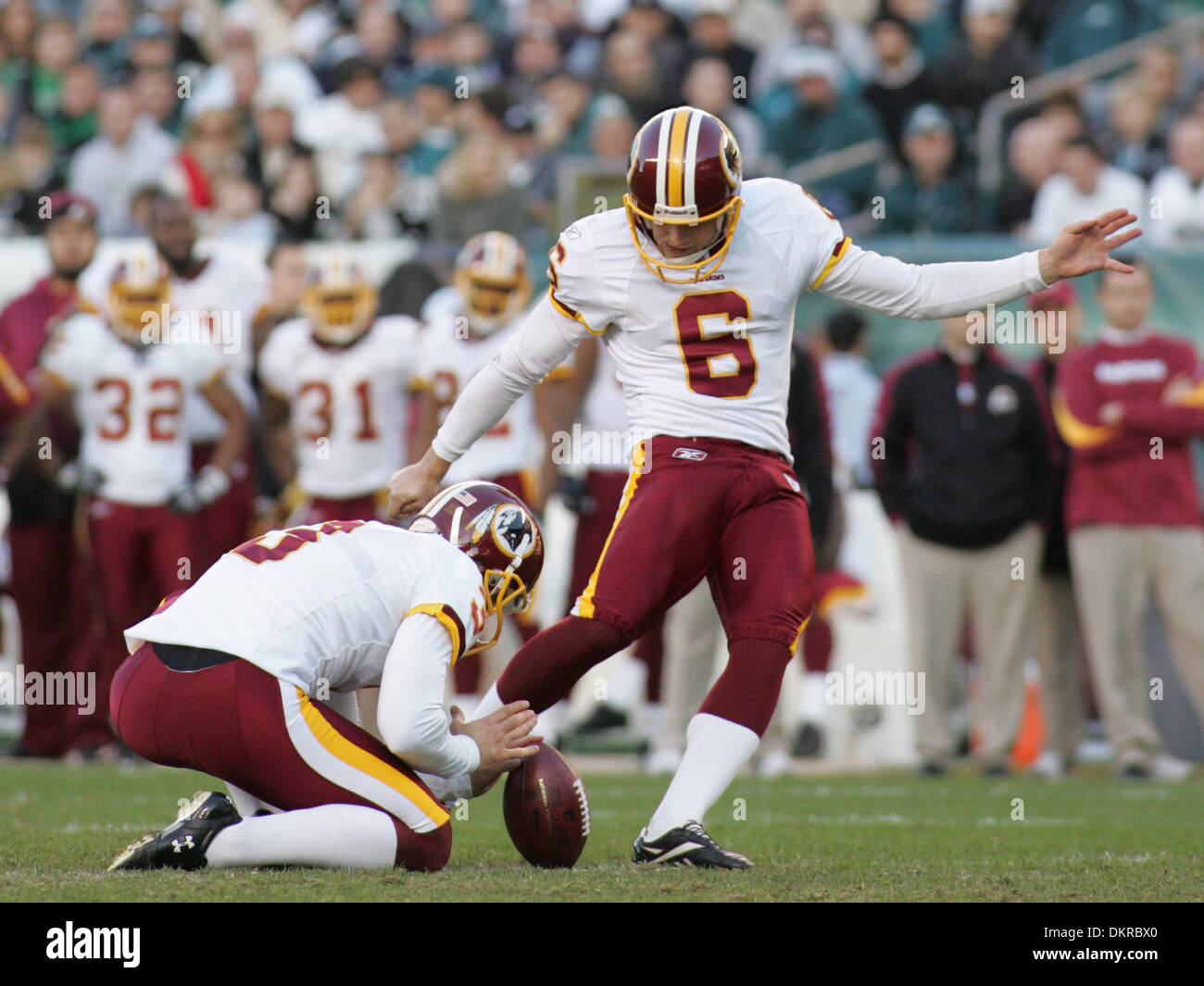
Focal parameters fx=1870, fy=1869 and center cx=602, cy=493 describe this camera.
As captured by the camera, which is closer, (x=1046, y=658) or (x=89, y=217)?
(x=1046, y=658)

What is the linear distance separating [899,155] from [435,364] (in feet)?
13.5

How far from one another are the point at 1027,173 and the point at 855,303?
21.2ft

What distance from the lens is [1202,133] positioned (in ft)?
33.8

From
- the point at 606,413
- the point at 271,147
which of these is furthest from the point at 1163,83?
the point at 271,147

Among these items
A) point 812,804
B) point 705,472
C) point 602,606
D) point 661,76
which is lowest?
point 812,804

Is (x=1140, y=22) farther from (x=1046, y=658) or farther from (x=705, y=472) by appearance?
(x=705, y=472)

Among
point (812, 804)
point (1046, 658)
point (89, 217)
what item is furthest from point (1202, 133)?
point (89, 217)

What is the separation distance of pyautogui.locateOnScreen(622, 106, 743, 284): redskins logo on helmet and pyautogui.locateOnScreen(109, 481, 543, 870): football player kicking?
33.5 inches

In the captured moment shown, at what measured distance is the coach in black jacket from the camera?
28.1 ft

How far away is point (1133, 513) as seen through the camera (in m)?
8.50

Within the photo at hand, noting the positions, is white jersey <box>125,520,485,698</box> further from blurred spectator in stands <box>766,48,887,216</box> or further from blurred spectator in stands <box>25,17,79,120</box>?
blurred spectator in stands <box>25,17,79,120</box>

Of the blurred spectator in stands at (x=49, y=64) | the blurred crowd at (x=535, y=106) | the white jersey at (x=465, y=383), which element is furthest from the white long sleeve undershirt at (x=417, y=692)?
the blurred spectator in stands at (x=49, y=64)

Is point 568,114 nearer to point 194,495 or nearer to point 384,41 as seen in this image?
point 384,41

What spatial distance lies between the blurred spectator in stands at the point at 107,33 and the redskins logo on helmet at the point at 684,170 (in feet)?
34.3
